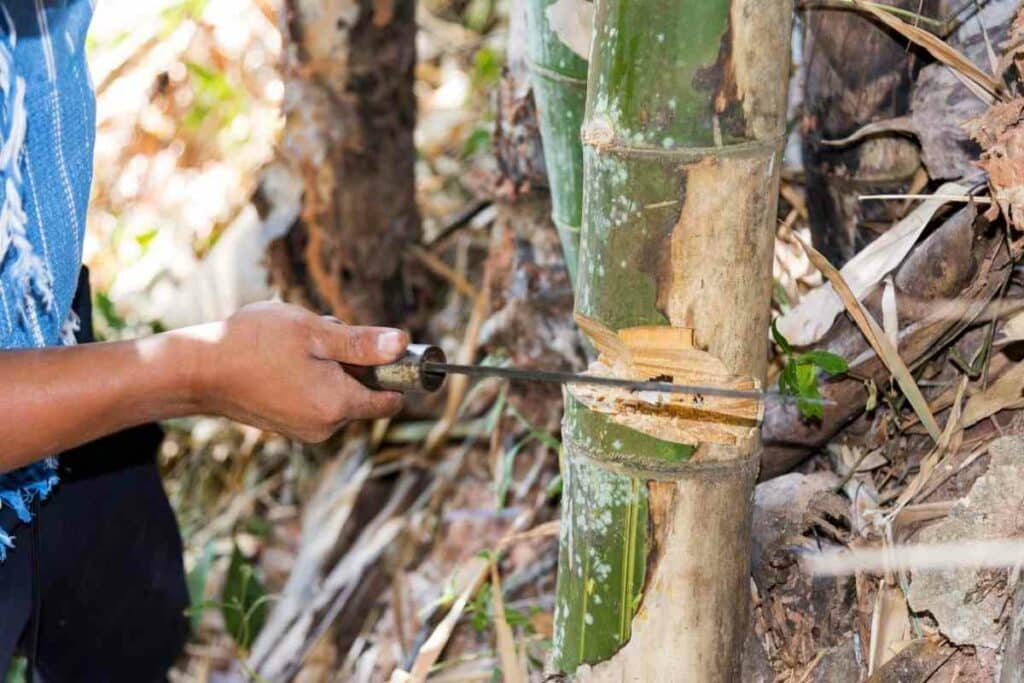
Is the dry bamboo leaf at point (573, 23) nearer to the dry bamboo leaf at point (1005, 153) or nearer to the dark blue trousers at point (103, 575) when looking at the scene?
the dry bamboo leaf at point (1005, 153)

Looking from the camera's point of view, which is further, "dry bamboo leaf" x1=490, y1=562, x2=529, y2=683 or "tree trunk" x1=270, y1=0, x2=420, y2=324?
"tree trunk" x1=270, y1=0, x2=420, y2=324

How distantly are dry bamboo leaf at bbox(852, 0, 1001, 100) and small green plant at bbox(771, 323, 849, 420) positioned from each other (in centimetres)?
31

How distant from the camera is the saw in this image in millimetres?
1071

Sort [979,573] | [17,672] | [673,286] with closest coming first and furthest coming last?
[673,286] → [979,573] → [17,672]

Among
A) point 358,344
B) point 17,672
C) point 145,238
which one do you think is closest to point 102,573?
point 17,672

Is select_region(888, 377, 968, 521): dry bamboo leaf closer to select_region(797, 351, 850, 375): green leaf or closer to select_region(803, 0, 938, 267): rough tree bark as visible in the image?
select_region(797, 351, 850, 375): green leaf

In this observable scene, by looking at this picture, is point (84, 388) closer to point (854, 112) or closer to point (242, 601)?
point (854, 112)

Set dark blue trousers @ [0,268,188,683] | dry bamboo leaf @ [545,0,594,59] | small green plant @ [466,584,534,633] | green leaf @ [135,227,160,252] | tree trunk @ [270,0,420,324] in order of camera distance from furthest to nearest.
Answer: green leaf @ [135,227,160,252] < tree trunk @ [270,0,420,324] < small green plant @ [466,584,534,633] < dark blue trousers @ [0,268,188,683] < dry bamboo leaf @ [545,0,594,59]

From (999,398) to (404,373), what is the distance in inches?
24.0

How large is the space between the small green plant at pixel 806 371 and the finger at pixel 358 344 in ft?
1.28

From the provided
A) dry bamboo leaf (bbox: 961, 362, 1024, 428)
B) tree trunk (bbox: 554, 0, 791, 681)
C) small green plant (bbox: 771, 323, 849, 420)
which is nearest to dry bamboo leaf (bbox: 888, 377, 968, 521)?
dry bamboo leaf (bbox: 961, 362, 1024, 428)

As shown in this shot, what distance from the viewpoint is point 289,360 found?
45.3 inches

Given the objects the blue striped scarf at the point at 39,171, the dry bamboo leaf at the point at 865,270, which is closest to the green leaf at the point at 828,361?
the dry bamboo leaf at the point at 865,270

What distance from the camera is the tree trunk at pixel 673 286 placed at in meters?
1.03
